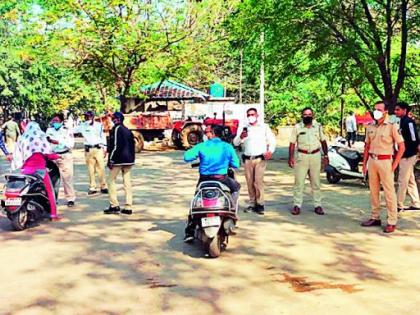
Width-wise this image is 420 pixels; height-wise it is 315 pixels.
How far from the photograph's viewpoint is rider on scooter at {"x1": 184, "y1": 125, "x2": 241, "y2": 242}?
715 cm

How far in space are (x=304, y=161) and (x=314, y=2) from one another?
5.49 m

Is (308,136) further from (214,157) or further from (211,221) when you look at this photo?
(211,221)

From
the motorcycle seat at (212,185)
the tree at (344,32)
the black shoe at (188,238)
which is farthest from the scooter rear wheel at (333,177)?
the motorcycle seat at (212,185)

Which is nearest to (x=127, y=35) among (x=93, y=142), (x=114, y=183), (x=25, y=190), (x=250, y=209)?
(x=93, y=142)

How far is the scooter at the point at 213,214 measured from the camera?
Result: 6.59 meters

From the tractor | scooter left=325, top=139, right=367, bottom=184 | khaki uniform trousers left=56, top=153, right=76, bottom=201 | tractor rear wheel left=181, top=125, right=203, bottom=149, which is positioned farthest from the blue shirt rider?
tractor rear wheel left=181, top=125, right=203, bottom=149

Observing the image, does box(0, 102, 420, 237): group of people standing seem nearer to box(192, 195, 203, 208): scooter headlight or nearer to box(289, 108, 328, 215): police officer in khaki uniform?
box(289, 108, 328, 215): police officer in khaki uniform

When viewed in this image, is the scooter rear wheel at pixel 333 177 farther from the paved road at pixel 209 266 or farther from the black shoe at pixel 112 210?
the black shoe at pixel 112 210

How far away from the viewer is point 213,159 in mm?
7148

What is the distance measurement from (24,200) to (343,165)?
7.18 metres

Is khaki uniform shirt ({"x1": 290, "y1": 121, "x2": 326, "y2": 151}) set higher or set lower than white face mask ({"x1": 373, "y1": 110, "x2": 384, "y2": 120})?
lower

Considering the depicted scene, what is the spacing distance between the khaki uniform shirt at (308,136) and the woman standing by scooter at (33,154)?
3.93 m

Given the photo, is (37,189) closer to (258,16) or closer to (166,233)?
(166,233)

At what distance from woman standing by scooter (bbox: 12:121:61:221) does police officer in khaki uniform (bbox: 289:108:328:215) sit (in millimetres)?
3846
